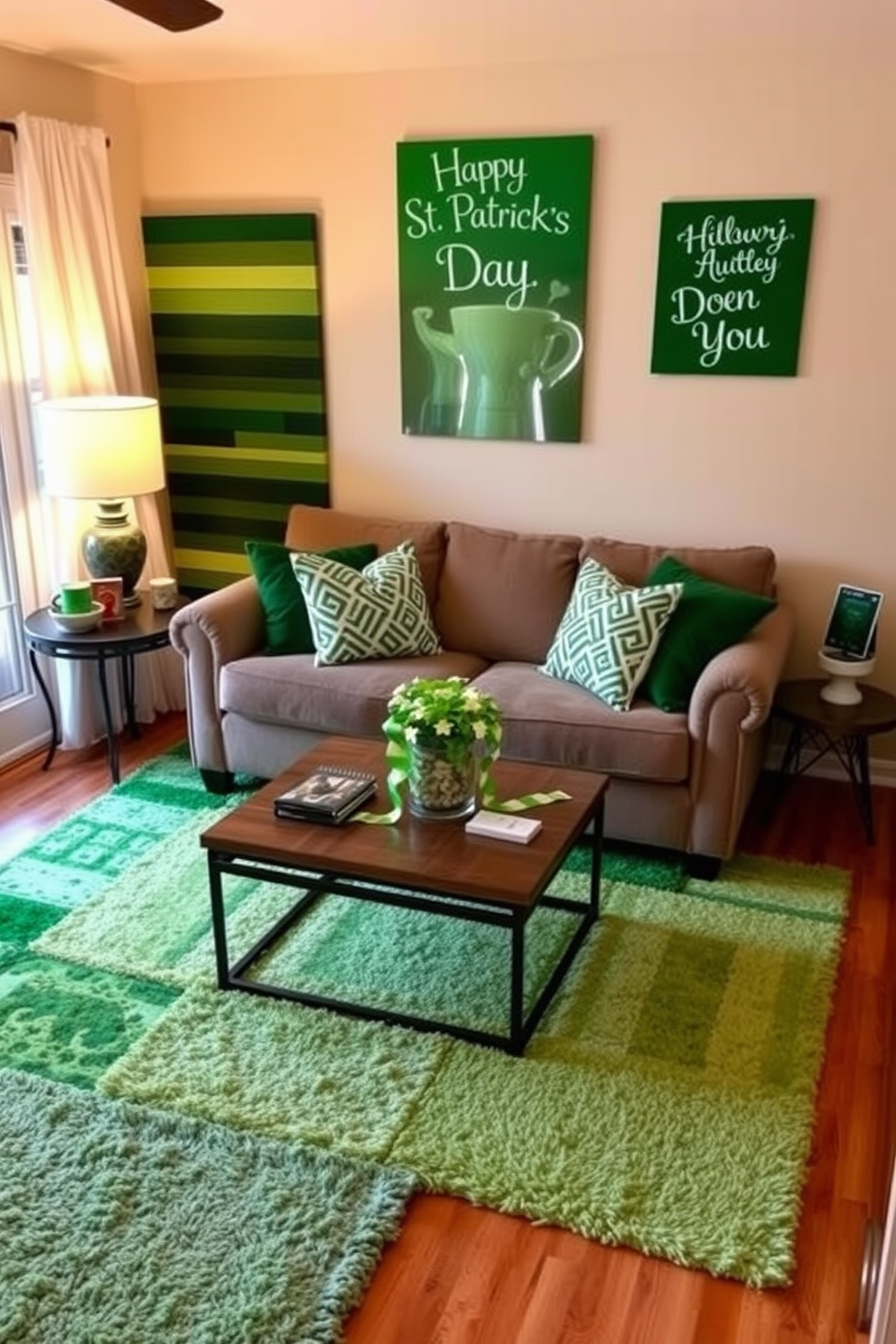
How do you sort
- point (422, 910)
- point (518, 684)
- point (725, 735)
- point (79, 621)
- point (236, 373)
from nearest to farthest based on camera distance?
1. point (422, 910)
2. point (725, 735)
3. point (518, 684)
4. point (79, 621)
5. point (236, 373)

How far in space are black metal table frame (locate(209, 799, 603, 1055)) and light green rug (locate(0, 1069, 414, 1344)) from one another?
43cm

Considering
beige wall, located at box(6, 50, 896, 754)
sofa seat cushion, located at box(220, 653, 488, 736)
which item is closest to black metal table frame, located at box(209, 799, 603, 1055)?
sofa seat cushion, located at box(220, 653, 488, 736)

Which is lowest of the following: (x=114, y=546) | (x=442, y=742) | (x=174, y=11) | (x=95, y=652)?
(x=95, y=652)

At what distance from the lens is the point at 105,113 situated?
13.0 feet

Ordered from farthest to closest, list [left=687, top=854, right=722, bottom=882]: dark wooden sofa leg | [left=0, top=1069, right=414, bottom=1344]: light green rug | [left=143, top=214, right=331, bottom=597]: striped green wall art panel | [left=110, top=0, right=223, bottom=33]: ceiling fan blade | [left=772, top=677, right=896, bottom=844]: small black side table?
1. [left=143, top=214, right=331, bottom=597]: striped green wall art panel
2. [left=772, top=677, right=896, bottom=844]: small black side table
3. [left=687, top=854, right=722, bottom=882]: dark wooden sofa leg
4. [left=110, top=0, right=223, bottom=33]: ceiling fan blade
5. [left=0, top=1069, right=414, bottom=1344]: light green rug

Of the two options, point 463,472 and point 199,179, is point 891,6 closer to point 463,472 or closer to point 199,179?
point 463,472

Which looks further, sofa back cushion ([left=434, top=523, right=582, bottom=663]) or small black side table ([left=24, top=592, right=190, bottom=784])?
sofa back cushion ([left=434, top=523, right=582, bottom=663])

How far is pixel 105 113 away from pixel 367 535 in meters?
1.77

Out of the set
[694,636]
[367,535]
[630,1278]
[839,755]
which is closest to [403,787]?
[694,636]

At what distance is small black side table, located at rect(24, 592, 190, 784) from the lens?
3.62 metres

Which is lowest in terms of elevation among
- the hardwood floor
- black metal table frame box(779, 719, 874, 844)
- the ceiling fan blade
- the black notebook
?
the hardwood floor

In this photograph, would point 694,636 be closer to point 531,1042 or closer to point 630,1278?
point 531,1042

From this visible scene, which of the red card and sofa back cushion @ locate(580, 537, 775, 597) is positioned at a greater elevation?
sofa back cushion @ locate(580, 537, 775, 597)

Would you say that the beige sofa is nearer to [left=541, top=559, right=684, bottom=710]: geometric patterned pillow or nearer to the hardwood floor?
[left=541, top=559, right=684, bottom=710]: geometric patterned pillow
